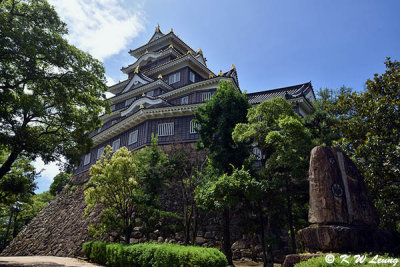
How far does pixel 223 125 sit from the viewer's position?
14.5 meters

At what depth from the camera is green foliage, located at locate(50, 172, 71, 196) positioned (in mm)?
33875

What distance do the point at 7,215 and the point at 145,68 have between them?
1079 inches

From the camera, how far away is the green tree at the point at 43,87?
464 inches

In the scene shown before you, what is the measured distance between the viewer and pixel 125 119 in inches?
1031

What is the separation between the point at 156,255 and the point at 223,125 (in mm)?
7169

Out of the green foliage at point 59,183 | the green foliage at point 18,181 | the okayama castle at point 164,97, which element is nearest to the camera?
the green foliage at point 18,181

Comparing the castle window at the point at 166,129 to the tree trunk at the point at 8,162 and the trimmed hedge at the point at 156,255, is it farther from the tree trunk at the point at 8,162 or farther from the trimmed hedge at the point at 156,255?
the tree trunk at the point at 8,162

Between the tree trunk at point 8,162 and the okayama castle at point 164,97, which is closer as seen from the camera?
the tree trunk at point 8,162

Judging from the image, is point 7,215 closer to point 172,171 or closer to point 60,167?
point 60,167

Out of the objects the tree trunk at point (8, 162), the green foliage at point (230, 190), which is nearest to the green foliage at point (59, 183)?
the tree trunk at point (8, 162)

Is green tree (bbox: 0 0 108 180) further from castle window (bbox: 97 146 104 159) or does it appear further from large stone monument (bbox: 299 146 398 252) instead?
castle window (bbox: 97 146 104 159)

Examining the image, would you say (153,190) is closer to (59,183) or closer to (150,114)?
(150,114)

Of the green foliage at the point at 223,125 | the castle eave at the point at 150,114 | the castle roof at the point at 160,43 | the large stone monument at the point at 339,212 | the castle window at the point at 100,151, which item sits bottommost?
the large stone monument at the point at 339,212

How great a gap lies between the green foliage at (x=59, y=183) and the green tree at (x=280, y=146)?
2936cm
